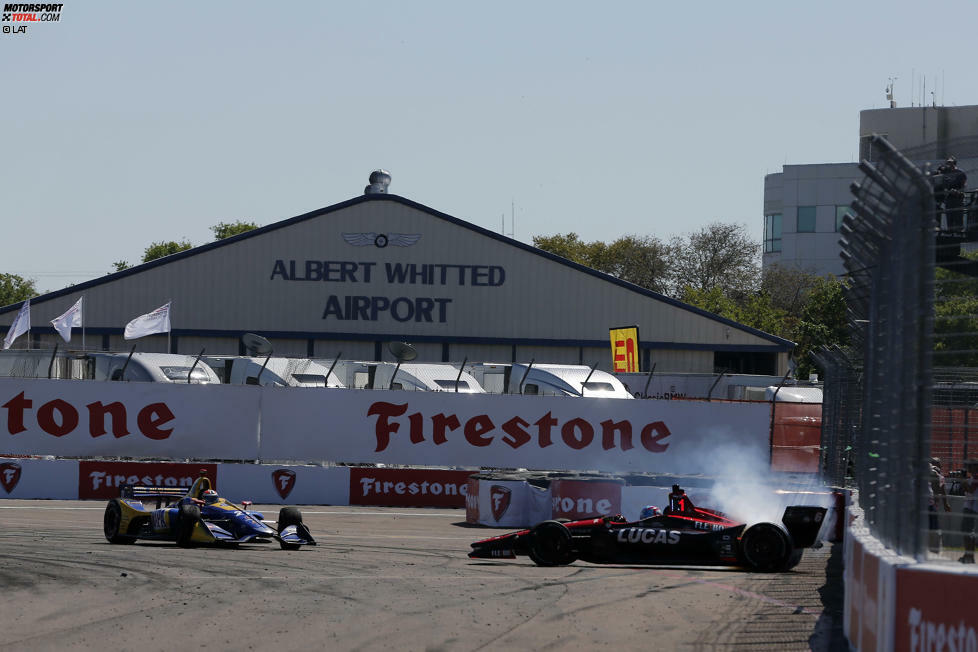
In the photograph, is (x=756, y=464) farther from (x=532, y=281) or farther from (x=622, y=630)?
(x=532, y=281)

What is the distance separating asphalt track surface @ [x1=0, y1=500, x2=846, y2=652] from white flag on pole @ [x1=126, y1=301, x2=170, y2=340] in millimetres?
16493

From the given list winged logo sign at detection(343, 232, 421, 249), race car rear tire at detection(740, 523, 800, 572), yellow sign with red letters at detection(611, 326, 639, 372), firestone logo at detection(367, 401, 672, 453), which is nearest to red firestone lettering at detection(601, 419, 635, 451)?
firestone logo at detection(367, 401, 672, 453)

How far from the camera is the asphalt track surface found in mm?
9273

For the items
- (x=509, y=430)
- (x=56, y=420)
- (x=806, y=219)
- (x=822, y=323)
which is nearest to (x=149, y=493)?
(x=56, y=420)

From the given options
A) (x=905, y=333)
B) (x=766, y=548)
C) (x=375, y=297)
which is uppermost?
(x=375, y=297)

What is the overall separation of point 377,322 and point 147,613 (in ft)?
116

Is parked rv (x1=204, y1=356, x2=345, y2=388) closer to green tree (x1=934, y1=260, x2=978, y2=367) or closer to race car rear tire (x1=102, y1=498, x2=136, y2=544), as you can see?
race car rear tire (x1=102, y1=498, x2=136, y2=544)

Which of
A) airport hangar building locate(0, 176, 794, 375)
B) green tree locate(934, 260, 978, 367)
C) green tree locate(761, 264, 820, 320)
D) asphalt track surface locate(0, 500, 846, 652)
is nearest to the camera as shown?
green tree locate(934, 260, 978, 367)

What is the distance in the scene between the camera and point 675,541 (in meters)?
14.1

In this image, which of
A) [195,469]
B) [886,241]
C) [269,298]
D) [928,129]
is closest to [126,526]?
[195,469]

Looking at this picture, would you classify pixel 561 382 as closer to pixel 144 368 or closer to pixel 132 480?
pixel 144 368

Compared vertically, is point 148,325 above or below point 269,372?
above

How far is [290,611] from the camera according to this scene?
34.1 feet

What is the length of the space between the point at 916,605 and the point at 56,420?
65.9ft
